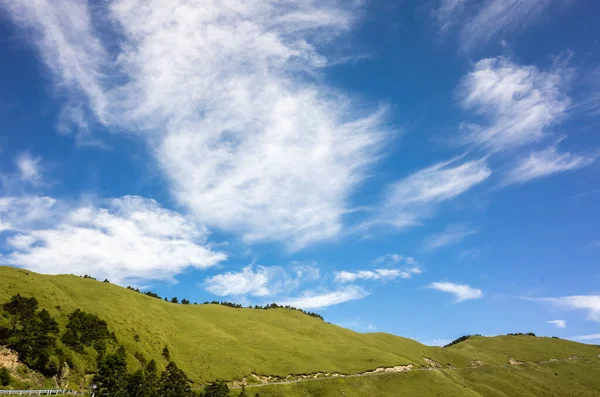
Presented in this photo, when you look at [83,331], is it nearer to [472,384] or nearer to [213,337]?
[213,337]

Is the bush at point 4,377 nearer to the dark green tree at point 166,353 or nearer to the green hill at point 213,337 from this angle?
the green hill at point 213,337

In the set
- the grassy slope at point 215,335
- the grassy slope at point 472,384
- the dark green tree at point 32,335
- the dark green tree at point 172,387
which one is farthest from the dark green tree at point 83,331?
the grassy slope at point 472,384

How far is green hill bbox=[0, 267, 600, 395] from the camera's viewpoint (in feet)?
283

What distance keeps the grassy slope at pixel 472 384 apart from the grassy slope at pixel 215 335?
955 cm

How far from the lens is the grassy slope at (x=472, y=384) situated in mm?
107438

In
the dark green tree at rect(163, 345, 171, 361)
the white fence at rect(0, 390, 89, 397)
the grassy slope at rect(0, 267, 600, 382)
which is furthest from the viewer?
the dark green tree at rect(163, 345, 171, 361)

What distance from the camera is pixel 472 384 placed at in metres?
144

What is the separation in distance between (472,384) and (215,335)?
93.7 metres

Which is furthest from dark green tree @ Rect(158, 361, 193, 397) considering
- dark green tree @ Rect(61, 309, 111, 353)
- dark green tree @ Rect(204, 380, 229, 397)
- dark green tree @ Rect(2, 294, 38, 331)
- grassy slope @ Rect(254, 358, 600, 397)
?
dark green tree @ Rect(2, 294, 38, 331)

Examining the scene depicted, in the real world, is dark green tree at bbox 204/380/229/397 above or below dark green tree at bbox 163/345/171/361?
below

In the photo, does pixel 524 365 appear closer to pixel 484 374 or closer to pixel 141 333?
pixel 484 374

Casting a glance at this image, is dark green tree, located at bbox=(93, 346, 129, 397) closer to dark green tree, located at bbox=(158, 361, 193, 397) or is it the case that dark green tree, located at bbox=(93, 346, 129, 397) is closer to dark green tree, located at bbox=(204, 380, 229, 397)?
dark green tree, located at bbox=(158, 361, 193, 397)

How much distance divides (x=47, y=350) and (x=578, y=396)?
17970 cm

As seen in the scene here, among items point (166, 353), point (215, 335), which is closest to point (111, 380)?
point (166, 353)
